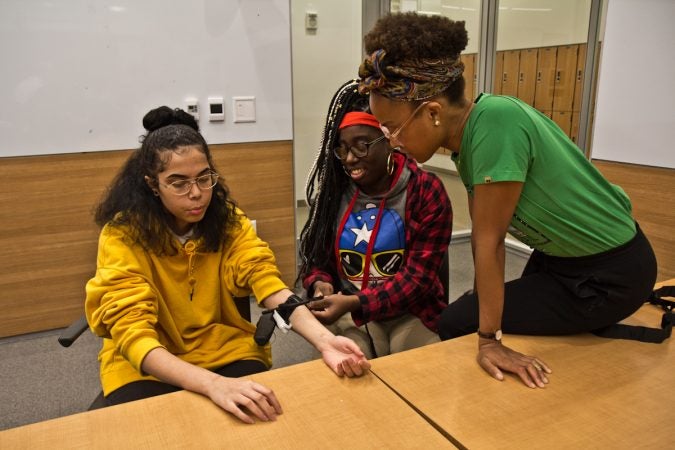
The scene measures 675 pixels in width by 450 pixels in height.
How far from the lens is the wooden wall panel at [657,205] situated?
260 centimetres

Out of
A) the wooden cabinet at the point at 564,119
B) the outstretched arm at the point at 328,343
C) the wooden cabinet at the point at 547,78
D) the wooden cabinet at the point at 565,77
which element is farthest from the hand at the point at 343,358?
the wooden cabinet at the point at 565,77

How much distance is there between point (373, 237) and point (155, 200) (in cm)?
72

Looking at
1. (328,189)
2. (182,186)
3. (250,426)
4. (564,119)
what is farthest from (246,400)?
(564,119)

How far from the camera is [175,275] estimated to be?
1.50m

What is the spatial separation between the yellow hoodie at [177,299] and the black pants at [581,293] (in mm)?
668

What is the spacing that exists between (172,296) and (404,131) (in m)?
0.80

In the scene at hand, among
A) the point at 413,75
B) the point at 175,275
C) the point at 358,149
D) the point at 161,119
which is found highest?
the point at 413,75

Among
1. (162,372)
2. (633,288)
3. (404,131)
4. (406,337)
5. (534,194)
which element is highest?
(404,131)

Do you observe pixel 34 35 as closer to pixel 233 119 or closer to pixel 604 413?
pixel 233 119

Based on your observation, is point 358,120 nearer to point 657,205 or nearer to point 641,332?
point 641,332

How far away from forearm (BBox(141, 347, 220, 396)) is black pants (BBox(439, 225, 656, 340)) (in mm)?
753

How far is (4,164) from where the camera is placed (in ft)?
8.64

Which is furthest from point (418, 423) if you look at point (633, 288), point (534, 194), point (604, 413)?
point (633, 288)

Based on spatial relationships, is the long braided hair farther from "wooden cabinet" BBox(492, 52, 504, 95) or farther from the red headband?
"wooden cabinet" BBox(492, 52, 504, 95)
